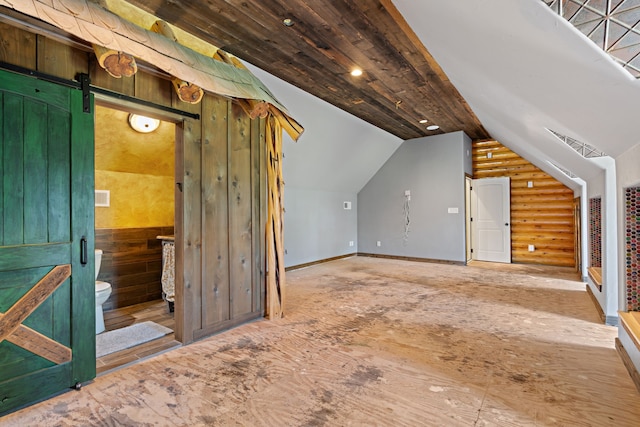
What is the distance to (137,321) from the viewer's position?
10.6 ft

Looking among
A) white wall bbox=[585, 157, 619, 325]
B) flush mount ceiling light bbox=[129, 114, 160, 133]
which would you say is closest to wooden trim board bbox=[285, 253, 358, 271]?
flush mount ceiling light bbox=[129, 114, 160, 133]

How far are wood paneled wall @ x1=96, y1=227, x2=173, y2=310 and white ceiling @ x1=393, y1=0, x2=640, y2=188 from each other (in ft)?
12.2

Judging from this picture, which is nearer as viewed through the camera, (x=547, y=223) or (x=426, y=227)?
(x=547, y=223)

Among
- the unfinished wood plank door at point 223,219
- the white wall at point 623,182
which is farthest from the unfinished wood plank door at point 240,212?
the white wall at point 623,182

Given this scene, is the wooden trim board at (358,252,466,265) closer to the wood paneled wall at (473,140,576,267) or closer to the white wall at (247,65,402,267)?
the white wall at (247,65,402,267)

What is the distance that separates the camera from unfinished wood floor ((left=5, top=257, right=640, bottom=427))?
5.65 feet

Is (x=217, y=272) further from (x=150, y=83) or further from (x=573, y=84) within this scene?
(x=573, y=84)

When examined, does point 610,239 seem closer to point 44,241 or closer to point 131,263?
point 44,241

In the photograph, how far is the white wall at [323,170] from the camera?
4.82 meters

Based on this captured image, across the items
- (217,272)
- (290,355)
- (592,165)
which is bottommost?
(290,355)

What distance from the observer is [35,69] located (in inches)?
72.2

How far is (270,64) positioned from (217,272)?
90.7 inches

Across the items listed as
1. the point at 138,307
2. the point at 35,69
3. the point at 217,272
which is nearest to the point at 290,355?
the point at 217,272

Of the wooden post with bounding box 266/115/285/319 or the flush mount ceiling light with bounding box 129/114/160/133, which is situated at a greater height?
the flush mount ceiling light with bounding box 129/114/160/133
